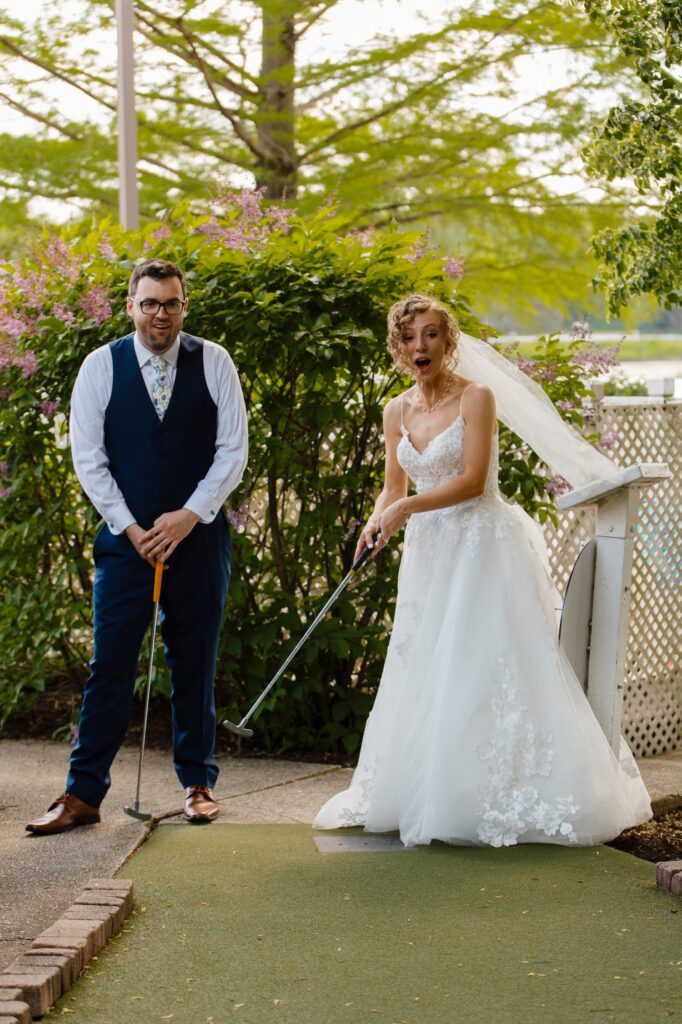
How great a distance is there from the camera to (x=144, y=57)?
13461 millimetres

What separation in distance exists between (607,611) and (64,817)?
200 centimetres

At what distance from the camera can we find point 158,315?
472 centimetres

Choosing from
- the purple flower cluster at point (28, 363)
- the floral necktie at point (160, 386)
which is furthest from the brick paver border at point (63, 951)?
the purple flower cluster at point (28, 363)

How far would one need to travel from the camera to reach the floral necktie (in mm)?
4809

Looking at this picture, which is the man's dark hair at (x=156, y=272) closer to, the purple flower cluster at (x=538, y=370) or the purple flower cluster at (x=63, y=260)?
the purple flower cluster at (x=63, y=260)

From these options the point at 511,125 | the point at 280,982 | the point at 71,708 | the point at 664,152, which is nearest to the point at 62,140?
the point at 511,125

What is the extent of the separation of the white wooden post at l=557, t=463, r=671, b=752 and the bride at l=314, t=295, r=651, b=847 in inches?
3.8

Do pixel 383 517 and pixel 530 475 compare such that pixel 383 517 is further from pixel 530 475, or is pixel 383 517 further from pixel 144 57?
pixel 144 57

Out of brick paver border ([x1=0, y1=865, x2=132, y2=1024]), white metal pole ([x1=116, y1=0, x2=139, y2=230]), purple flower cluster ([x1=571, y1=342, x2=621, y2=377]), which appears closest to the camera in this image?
brick paver border ([x1=0, y1=865, x2=132, y2=1024])

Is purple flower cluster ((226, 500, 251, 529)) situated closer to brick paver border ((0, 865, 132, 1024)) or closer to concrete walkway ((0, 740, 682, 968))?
concrete walkway ((0, 740, 682, 968))

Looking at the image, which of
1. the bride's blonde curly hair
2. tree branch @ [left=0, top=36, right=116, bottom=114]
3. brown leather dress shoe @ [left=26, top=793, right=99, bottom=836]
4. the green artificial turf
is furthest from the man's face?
tree branch @ [left=0, top=36, right=116, bottom=114]

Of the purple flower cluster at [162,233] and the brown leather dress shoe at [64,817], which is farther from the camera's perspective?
the purple flower cluster at [162,233]

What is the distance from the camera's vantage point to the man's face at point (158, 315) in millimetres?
4711

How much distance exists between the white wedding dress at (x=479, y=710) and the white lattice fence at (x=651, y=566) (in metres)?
1.60
